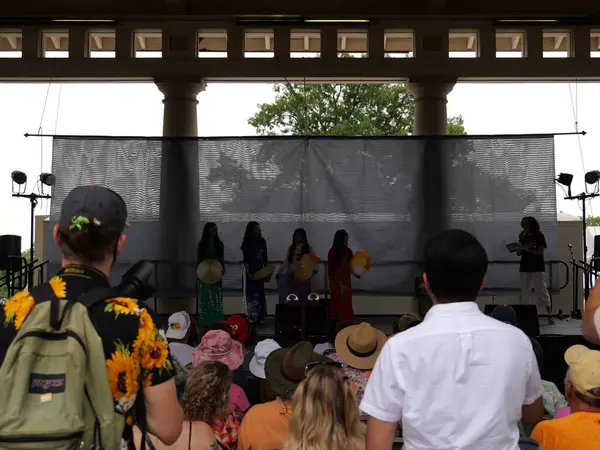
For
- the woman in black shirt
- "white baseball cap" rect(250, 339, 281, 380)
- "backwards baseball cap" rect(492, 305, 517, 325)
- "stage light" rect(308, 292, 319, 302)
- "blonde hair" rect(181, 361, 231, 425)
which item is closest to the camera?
"blonde hair" rect(181, 361, 231, 425)

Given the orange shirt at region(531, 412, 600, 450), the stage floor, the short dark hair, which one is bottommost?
the stage floor

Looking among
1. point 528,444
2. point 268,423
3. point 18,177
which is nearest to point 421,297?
point 268,423

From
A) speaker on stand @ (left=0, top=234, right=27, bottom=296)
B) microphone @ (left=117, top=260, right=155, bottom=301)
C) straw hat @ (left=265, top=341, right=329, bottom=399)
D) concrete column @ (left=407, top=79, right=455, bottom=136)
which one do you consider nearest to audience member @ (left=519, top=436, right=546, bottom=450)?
straw hat @ (left=265, top=341, right=329, bottom=399)

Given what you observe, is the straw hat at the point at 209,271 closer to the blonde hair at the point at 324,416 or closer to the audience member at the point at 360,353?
the audience member at the point at 360,353

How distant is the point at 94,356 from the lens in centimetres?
159

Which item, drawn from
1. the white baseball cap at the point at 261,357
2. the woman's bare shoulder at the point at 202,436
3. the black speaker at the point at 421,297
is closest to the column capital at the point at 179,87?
the black speaker at the point at 421,297

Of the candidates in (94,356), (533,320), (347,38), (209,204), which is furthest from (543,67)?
(94,356)

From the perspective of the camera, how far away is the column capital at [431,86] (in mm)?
9266

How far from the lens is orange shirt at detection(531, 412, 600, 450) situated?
2.23 m

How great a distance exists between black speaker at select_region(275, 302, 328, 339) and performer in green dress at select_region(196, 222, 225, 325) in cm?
123

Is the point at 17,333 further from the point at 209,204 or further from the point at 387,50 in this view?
the point at 387,50

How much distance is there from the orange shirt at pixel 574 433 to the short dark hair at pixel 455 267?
73cm

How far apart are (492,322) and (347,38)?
9.05 metres

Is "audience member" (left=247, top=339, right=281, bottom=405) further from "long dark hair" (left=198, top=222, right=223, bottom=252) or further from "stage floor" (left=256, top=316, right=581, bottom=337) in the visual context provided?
"long dark hair" (left=198, top=222, right=223, bottom=252)
